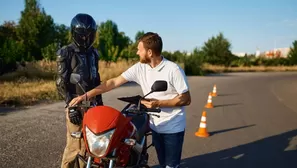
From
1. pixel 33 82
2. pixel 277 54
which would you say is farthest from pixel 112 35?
pixel 277 54

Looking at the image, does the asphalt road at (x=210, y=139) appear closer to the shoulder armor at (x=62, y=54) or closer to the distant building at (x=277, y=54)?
the shoulder armor at (x=62, y=54)

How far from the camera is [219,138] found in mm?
6859

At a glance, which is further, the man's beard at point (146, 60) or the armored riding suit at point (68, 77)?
the armored riding suit at point (68, 77)

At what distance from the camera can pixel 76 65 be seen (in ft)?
11.0

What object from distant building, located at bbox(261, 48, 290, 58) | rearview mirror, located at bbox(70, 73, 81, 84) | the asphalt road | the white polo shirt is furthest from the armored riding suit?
distant building, located at bbox(261, 48, 290, 58)

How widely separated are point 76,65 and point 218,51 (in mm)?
55858

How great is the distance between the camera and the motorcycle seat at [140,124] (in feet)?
8.68

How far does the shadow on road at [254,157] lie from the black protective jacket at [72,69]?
2.46 meters

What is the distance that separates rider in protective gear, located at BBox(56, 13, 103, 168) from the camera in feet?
10.8

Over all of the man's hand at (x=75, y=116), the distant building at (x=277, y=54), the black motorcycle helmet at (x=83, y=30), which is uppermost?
the distant building at (x=277, y=54)

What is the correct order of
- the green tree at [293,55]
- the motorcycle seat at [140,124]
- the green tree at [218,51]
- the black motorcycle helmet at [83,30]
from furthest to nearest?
the green tree at [293,55], the green tree at [218,51], the black motorcycle helmet at [83,30], the motorcycle seat at [140,124]

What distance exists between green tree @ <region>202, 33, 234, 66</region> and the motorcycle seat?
54.5 meters

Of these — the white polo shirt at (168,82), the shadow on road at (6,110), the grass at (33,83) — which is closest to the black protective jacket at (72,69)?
the white polo shirt at (168,82)

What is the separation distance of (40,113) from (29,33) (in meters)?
23.6
